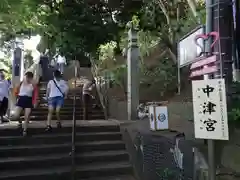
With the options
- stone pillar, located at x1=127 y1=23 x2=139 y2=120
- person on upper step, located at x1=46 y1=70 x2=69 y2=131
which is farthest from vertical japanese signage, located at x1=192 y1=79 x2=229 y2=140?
stone pillar, located at x1=127 y1=23 x2=139 y2=120

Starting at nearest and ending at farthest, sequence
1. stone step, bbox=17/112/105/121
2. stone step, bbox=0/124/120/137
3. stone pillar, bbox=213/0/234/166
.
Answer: stone pillar, bbox=213/0/234/166, stone step, bbox=0/124/120/137, stone step, bbox=17/112/105/121

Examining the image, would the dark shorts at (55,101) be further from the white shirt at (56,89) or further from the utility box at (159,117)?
the utility box at (159,117)

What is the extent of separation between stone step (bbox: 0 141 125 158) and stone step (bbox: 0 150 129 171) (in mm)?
132

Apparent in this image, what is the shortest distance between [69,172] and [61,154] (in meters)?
0.68

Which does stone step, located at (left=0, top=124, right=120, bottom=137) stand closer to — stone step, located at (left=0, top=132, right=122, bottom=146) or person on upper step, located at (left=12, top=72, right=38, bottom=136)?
stone step, located at (left=0, top=132, right=122, bottom=146)

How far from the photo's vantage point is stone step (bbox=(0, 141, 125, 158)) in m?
6.01

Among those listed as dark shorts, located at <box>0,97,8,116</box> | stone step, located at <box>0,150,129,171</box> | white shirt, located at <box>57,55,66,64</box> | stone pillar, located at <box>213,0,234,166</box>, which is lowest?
stone step, located at <box>0,150,129,171</box>

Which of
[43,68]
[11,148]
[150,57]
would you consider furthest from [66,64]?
[11,148]

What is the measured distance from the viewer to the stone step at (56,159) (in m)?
5.68

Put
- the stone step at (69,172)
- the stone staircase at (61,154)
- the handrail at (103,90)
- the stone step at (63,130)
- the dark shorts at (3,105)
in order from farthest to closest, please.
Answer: the handrail at (103,90) → the dark shorts at (3,105) → the stone step at (63,130) → the stone staircase at (61,154) → the stone step at (69,172)

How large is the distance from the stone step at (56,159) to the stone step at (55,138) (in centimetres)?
48

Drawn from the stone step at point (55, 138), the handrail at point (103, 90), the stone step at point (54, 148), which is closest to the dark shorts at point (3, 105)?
the stone step at point (55, 138)

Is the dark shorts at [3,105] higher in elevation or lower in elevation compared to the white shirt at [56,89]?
lower

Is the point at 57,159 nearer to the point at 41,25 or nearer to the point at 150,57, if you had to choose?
the point at 150,57
